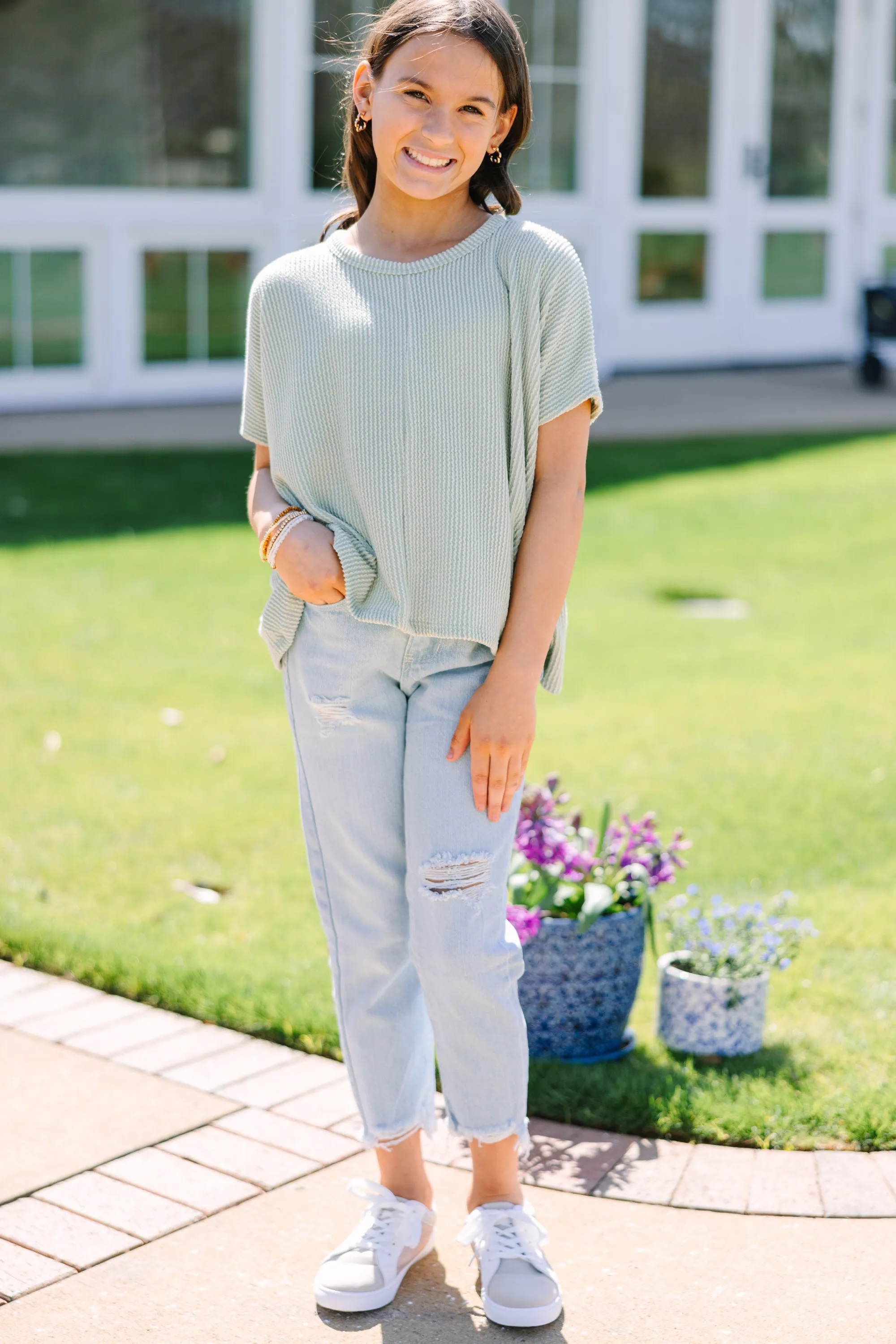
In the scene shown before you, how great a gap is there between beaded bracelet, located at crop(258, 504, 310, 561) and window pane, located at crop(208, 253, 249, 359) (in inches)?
362

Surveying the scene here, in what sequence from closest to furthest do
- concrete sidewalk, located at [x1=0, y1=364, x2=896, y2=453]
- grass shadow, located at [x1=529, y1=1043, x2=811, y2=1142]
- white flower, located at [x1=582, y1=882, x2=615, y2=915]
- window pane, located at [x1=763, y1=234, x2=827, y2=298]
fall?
grass shadow, located at [x1=529, y1=1043, x2=811, y2=1142]
white flower, located at [x1=582, y1=882, x2=615, y2=915]
concrete sidewalk, located at [x1=0, y1=364, x2=896, y2=453]
window pane, located at [x1=763, y1=234, x2=827, y2=298]

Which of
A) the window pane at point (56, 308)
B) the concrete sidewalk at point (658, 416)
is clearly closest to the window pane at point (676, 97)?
the concrete sidewalk at point (658, 416)

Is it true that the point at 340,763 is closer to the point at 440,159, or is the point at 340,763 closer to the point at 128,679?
the point at 440,159

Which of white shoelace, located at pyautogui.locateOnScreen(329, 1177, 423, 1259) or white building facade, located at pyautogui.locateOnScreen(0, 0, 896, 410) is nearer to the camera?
white shoelace, located at pyautogui.locateOnScreen(329, 1177, 423, 1259)

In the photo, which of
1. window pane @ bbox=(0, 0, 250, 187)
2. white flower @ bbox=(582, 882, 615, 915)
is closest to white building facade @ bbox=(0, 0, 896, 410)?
window pane @ bbox=(0, 0, 250, 187)

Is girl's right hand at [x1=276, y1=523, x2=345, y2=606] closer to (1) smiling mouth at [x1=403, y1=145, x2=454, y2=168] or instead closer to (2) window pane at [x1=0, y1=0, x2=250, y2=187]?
(1) smiling mouth at [x1=403, y1=145, x2=454, y2=168]

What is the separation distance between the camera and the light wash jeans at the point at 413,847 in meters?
2.27

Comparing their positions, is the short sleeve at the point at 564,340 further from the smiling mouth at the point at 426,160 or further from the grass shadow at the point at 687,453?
the grass shadow at the point at 687,453

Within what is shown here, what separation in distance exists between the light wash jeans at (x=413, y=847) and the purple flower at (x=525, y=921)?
1.99 feet

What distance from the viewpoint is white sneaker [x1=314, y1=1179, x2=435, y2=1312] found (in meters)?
2.38

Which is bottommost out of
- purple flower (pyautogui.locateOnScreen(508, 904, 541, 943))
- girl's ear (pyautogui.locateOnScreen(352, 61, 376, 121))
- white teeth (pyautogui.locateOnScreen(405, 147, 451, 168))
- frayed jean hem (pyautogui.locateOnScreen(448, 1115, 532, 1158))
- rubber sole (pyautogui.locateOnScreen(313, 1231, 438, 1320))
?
rubber sole (pyautogui.locateOnScreen(313, 1231, 438, 1320))

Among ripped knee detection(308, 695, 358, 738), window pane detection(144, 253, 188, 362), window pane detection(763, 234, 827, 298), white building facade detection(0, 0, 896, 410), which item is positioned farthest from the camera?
window pane detection(763, 234, 827, 298)

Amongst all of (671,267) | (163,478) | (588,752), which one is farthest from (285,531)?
(671,267)

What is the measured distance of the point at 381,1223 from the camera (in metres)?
2.46
